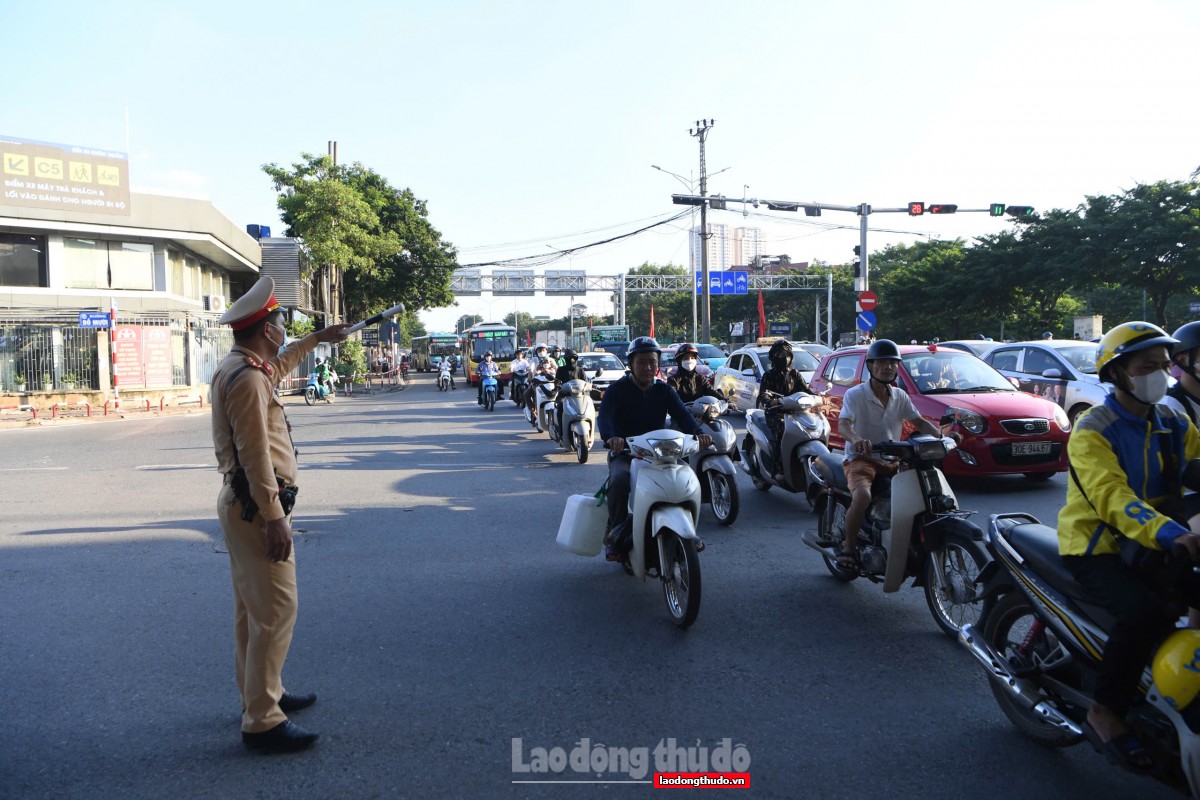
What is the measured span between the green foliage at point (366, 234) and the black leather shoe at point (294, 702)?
3252cm

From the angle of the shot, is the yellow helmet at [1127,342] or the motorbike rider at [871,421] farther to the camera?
the motorbike rider at [871,421]

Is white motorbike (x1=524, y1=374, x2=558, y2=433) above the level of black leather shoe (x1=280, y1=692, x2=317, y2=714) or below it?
above

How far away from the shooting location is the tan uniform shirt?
337 centimetres

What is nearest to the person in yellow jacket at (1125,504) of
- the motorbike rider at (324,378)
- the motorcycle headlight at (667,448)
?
the motorcycle headlight at (667,448)

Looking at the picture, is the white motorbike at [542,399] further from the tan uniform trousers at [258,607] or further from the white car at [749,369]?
the tan uniform trousers at [258,607]

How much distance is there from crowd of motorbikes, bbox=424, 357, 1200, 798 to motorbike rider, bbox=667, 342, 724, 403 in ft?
3.00

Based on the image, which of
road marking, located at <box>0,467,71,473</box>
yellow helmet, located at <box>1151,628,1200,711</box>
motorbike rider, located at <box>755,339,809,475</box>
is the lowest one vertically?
road marking, located at <box>0,467,71,473</box>

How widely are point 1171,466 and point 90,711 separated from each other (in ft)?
15.0

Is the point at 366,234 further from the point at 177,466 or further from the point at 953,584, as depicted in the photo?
the point at 953,584

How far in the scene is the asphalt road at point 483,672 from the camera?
10.8ft

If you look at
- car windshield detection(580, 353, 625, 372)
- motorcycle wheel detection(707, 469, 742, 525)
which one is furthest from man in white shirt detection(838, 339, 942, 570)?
car windshield detection(580, 353, 625, 372)

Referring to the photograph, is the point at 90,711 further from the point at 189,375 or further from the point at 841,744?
the point at 189,375

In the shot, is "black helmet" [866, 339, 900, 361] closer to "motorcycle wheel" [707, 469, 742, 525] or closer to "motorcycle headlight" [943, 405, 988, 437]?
"motorcycle wheel" [707, 469, 742, 525]

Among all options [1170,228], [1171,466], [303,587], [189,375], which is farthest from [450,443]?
[1170,228]
